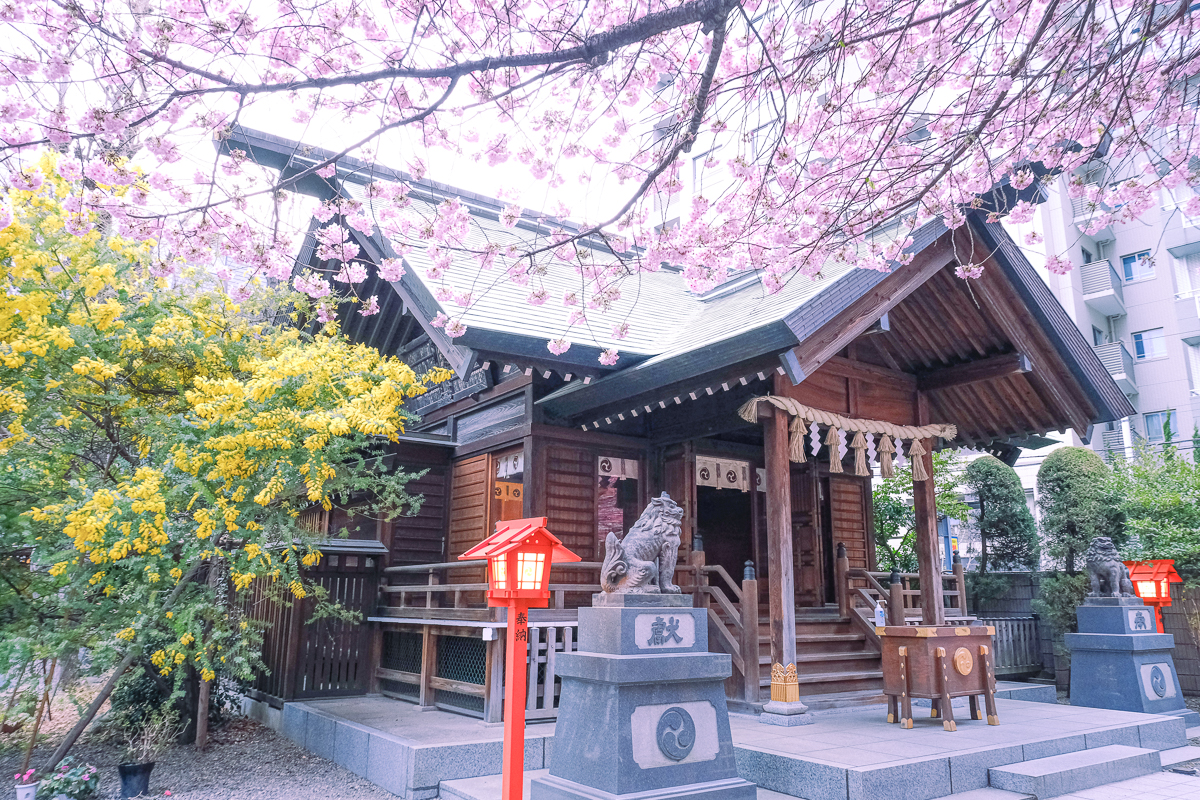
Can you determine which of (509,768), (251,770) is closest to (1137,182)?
(509,768)

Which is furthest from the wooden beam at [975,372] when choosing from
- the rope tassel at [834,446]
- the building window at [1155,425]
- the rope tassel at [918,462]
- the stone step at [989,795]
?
the building window at [1155,425]

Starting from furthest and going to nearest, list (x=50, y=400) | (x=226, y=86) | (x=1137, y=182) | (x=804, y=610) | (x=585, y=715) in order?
(x=804, y=610)
(x=50, y=400)
(x=1137, y=182)
(x=585, y=715)
(x=226, y=86)

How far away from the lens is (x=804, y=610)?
1082cm

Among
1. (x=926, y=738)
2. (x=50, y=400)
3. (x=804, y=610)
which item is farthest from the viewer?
(x=804, y=610)

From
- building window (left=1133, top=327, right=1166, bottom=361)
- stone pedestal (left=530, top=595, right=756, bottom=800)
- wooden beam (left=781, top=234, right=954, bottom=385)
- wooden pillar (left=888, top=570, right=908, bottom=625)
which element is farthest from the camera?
building window (left=1133, top=327, right=1166, bottom=361)

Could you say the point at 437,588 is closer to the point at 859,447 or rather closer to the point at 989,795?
the point at 859,447

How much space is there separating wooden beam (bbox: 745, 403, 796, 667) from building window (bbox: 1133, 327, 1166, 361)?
21416 mm

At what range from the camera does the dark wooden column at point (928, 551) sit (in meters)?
9.37

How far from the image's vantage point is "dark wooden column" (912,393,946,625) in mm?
9367

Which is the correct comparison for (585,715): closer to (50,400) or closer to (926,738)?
(926,738)

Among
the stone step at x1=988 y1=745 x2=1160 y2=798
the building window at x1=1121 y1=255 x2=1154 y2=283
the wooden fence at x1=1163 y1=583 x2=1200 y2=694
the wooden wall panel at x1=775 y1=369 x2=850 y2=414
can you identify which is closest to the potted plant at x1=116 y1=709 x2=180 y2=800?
the wooden wall panel at x1=775 y1=369 x2=850 y2=414

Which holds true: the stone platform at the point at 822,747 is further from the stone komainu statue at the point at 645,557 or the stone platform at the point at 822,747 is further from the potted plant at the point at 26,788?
the potted plant at the point at 26,788

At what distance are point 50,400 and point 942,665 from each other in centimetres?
875

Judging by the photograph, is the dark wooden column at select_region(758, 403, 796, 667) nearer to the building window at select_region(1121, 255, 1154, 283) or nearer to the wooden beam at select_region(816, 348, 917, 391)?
the wooden beam at select_region(816, 348, 917, 391)
